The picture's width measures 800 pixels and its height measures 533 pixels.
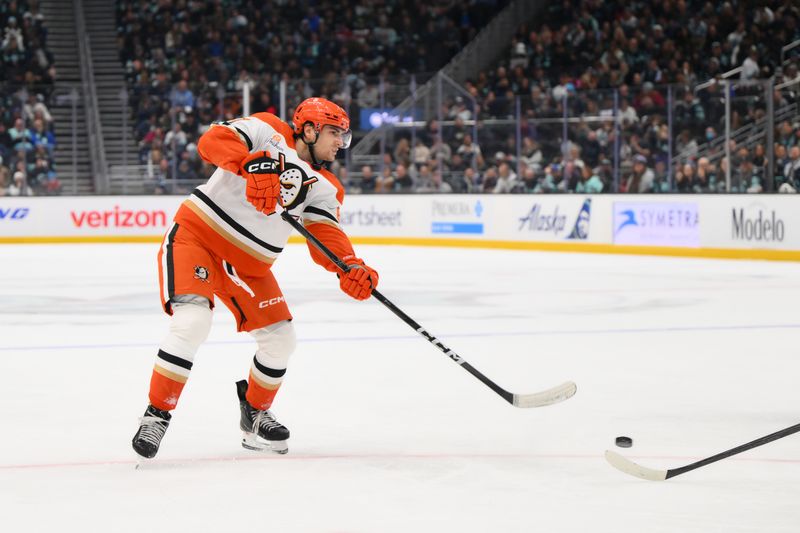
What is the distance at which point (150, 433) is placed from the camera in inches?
142

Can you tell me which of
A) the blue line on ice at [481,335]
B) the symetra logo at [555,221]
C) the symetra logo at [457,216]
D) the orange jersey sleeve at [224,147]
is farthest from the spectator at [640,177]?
the orange jersey sleeve at [224,147]

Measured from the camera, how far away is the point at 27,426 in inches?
167

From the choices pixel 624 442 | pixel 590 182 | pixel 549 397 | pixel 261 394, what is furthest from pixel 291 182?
pixel 590 182

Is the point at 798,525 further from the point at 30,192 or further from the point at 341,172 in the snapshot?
the point at 30,192

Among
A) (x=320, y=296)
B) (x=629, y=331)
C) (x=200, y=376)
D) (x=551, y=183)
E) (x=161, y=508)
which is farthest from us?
(x=551, y=183)

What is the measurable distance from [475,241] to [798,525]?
11.9m

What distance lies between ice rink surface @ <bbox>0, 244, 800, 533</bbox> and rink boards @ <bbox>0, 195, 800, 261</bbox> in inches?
128

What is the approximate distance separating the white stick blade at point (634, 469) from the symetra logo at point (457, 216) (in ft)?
37.2

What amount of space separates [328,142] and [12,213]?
12.9 metres

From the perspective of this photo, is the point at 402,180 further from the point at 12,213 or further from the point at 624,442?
the point at 624,442

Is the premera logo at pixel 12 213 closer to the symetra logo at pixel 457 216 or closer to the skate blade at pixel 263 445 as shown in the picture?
the symetra logo at pixel 457 216

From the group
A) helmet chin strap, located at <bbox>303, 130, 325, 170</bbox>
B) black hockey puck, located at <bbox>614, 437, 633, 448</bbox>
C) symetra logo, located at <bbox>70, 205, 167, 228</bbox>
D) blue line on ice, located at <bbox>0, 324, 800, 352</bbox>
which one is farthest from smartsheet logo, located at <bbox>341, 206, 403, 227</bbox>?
black hockey puck, located at <bbox>614, 437, 633, 448</bbox>

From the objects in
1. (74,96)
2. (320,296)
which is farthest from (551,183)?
(74,96)

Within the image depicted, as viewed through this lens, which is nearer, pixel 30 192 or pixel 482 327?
pixel 482 327
